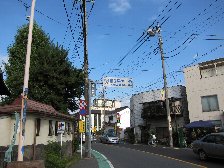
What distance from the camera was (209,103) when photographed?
3469 centimetres

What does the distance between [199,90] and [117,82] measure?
17089 mm

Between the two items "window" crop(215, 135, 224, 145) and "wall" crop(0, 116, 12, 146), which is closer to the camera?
"wall" crop(0, 116, 12, 146)

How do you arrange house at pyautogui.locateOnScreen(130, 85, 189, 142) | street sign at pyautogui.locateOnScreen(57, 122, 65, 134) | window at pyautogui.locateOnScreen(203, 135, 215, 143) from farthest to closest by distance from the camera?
house at pyautogui.locateOnScreen(130, 85, 189, 142), street sign at pyautogui.locateOnScreen(57, 122, 65, 134), window at pyautogui.locateOnScreen(203, 135, 215, 143)

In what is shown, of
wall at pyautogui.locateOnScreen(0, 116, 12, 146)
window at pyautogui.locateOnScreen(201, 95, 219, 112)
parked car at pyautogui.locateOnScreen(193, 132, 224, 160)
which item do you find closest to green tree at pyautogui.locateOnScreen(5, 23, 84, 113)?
wall at pyautogui.locateOnScreen(0, 116, 12, 146)

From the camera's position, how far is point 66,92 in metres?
28.8

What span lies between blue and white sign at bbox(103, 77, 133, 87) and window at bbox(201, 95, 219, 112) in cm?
1606

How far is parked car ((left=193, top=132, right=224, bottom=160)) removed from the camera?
51.5 feet

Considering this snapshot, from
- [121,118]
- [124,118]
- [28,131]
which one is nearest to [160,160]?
[28,131]

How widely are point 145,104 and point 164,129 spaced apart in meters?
5.47

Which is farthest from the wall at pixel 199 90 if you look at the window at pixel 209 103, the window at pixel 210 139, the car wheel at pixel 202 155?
the window at pixel 210 139

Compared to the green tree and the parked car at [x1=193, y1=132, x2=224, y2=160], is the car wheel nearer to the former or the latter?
the parked car at [x1=193, y1=132, x2=224, y2=160]

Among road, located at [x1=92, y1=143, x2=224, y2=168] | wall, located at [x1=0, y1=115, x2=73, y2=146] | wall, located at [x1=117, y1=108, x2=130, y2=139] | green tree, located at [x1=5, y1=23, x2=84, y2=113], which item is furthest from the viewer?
wall, located at [x1=117, y1=108, x2=130, y2=139]

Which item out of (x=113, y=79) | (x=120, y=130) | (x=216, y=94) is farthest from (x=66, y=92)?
(x=120, y=130)

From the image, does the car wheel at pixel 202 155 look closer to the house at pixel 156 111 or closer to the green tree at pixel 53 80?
the green tree at pixel 53 80
